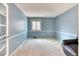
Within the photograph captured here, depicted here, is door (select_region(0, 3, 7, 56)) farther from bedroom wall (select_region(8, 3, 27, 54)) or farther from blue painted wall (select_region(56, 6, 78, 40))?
blue painted wall (select_region(56, 6, 78, 40))

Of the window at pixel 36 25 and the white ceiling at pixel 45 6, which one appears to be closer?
the white ceiling at pixel 45 6

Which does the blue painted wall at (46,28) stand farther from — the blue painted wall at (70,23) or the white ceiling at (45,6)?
the white ceiling at (45,6)

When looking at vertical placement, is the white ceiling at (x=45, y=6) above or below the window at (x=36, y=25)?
above

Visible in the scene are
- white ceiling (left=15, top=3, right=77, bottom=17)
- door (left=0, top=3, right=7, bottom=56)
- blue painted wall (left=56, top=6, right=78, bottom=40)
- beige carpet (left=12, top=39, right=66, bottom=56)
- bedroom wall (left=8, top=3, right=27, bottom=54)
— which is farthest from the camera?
blue painted wall (left=56, top=6, right=78, bottom=40)

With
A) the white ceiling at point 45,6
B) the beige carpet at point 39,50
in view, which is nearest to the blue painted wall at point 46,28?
the white ceiling at point 45,6

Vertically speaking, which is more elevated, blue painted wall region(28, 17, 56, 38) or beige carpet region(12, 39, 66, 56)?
blue painted wall region(28, 17, 56, 38)

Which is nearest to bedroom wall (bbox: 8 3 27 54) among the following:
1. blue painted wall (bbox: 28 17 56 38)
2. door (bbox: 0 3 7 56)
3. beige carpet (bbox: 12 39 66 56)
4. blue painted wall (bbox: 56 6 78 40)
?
beige carpet (bbox: 12 39 66 56)

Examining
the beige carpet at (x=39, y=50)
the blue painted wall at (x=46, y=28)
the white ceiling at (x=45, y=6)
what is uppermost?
the white ceiling at (x=45, y=6)

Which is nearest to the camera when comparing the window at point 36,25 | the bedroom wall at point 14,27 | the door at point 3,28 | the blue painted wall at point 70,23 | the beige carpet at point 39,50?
the door at point 3,28

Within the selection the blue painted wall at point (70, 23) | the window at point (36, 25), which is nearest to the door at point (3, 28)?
the blue painted wall at point (70, 23)

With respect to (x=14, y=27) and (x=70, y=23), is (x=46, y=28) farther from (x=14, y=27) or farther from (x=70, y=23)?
(x=14, y=27)

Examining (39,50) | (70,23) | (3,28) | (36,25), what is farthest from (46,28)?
(3,28)

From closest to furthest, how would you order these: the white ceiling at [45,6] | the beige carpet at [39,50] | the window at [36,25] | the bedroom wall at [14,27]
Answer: the bedroom wall at [14,27] < the beige carpet at [39,50] < the white ceiling at [45,6] < the window at [36,25]

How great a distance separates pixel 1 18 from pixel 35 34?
24.9 ft
